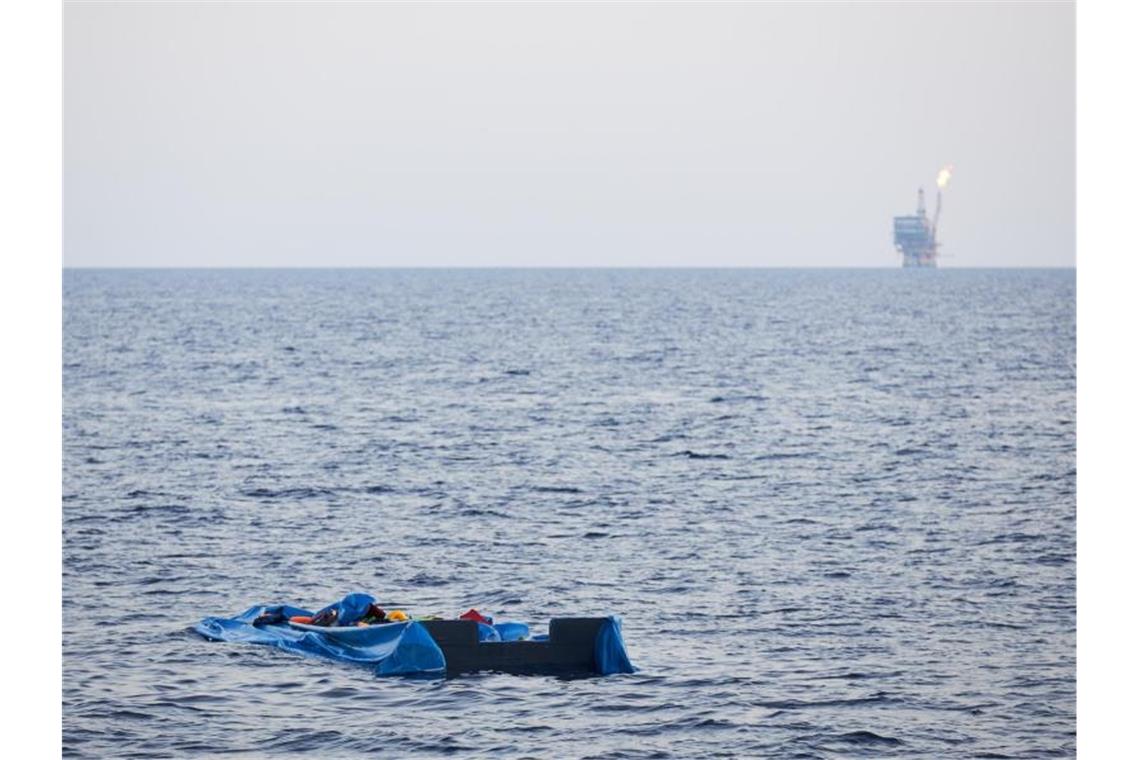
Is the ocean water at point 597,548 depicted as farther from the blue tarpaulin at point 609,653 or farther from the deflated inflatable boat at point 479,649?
the deflated inflatable boat at point 479,649

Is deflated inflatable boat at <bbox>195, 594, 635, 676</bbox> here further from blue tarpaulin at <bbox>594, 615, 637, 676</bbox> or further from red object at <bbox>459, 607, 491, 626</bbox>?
red object at <bbox>459, 607, 491, 626</bbox>

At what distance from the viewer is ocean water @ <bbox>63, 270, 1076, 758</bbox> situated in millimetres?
26781

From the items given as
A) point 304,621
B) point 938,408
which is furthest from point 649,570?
point 938,408

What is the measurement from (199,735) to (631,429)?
40.1m

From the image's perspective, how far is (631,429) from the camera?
64.9 m

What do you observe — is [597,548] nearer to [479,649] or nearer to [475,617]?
[475,617]

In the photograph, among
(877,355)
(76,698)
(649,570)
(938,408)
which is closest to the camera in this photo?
(76,698)

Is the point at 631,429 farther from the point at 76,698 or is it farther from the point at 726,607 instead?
the point at 76,698

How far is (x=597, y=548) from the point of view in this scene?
40.5 m

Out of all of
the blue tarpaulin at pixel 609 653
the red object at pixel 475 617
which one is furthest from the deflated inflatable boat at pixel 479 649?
the red object at pixel 475 617

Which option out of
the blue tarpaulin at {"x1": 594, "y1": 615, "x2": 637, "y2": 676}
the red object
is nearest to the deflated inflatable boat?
the blue tarpaulin at {"x1": 594, "y1": 615, "x2": 637, "y2": 676}
